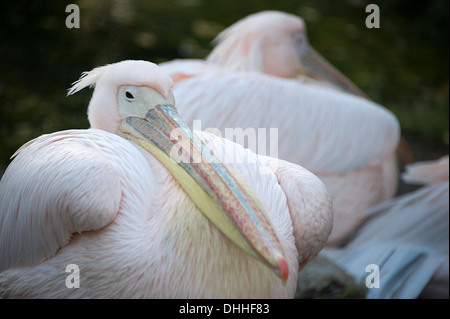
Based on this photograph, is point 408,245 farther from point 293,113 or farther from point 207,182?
point 207,182

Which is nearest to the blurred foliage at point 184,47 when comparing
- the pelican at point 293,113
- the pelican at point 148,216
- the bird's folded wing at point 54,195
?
the pelican at point 293,113

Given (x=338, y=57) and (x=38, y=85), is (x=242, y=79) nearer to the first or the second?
(x=38, y=85)

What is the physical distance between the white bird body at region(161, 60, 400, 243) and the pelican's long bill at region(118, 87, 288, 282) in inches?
41.3

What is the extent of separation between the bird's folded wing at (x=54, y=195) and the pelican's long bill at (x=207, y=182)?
0.14 m

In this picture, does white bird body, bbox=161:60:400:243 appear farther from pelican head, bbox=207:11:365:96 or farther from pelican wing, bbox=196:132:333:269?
pelican wing, bbox=196:132:333:269

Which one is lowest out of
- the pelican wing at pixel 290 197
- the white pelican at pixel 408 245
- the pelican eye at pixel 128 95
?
the white pelican at pixel 408 245

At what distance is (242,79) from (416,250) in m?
1.37

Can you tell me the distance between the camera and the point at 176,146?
216 centimetres

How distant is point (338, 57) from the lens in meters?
6.70

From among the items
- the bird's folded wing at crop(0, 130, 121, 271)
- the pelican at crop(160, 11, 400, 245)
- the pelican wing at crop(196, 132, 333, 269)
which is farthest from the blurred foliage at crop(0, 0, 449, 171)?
the pelican wing at crop(196, 132, 333, 269)

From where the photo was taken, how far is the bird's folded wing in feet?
6.43

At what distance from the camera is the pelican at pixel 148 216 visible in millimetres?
1985

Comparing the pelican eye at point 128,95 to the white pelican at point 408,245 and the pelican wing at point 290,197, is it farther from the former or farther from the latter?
the white pelican at point 408,245

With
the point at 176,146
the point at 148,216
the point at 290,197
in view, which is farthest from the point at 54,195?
the point at 290,197
